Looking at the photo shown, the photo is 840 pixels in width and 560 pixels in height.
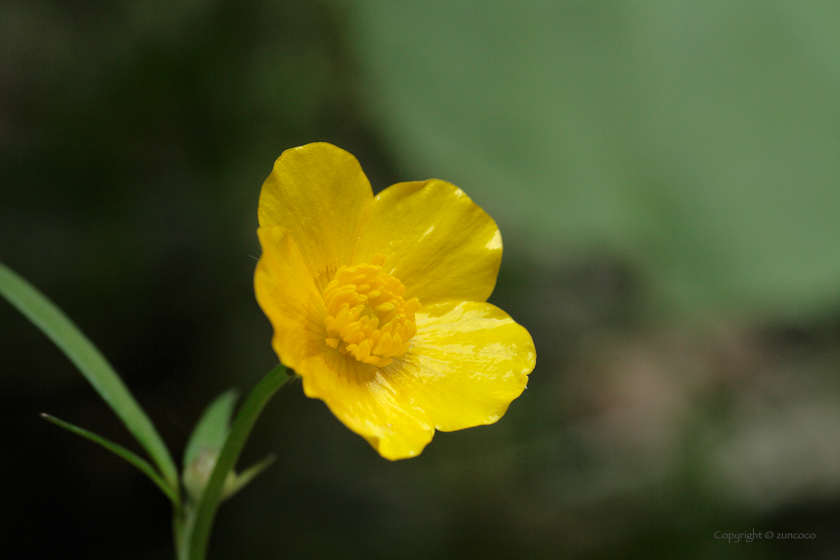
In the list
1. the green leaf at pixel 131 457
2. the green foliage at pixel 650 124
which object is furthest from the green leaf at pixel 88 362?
the green foliage at pixel 650 124

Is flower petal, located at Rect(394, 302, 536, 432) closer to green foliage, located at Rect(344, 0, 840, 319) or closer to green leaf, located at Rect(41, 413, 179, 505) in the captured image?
green leaf, located at Rect(41, 413, 179, 505)

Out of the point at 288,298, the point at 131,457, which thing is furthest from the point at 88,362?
the point at 288,298

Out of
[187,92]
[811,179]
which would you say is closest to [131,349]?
[187,92]

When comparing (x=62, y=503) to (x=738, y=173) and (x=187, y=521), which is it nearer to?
(x=187, y=521)

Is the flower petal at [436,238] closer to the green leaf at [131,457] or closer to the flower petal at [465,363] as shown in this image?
the flower petal at [465,363]

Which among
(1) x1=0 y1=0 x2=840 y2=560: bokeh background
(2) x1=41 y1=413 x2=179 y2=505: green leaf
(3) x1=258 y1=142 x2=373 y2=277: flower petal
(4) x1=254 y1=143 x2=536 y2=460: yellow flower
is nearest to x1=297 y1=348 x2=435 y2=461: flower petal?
(4) x1=254 y1=143 x2=536 y2=460: yellow flower

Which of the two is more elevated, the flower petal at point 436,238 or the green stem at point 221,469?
the flower petal at point 436,238

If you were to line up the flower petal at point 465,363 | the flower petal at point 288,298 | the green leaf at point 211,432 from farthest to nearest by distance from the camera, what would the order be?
the green leaf at point 211,432 < the flower petal at point 465,363 < the flower petal at point 288,298
